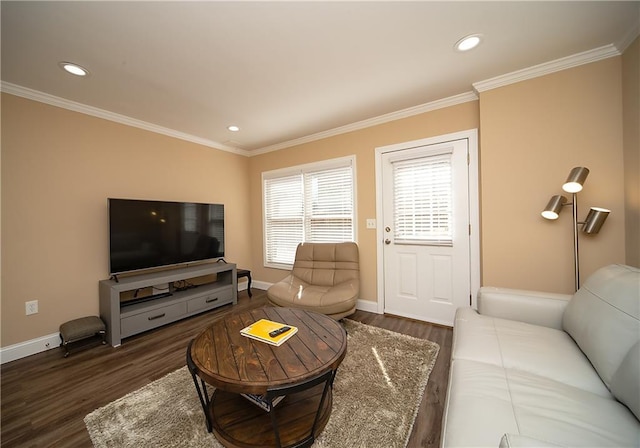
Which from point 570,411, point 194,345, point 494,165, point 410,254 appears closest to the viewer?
point 570,411

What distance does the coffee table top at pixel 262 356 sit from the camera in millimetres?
1147

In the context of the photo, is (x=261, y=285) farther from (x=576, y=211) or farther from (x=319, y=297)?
(x=576, y=211)

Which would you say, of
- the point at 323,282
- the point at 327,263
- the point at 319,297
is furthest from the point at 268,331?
the point at 327,263

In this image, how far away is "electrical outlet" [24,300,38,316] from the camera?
2324mm

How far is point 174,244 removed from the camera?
3168mm

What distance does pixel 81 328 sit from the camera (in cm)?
236

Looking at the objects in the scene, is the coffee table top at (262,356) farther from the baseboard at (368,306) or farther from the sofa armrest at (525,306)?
the baseboard at (368,306)

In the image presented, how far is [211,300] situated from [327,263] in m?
1.66

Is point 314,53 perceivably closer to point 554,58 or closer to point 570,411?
point 554,58

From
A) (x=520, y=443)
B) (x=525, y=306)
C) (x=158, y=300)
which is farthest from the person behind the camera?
(x=158, y=300)

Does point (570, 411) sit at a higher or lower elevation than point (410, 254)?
lower

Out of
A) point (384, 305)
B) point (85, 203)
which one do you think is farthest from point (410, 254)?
point (85, 203)

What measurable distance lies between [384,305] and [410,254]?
0.76 metres

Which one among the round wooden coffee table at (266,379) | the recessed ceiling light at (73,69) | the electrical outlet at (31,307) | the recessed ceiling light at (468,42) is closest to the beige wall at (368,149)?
the recessed ceiling light at (468,42)
